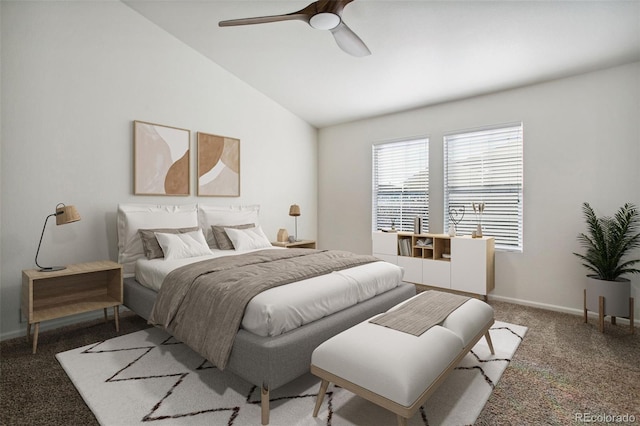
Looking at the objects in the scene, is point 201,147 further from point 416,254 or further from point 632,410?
point 632,410

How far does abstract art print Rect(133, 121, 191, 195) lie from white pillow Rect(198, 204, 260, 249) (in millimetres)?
337

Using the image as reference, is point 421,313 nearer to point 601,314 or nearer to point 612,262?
point 601,314

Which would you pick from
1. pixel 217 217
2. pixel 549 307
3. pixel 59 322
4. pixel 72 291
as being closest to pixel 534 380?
pixel 549 307

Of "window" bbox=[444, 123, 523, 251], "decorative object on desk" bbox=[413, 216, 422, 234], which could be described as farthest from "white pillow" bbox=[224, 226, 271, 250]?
"window" bbox=[444, 123, 523, 251]

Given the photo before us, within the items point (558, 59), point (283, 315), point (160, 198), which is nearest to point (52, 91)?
point (160, 198)

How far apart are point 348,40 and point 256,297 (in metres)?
2.00

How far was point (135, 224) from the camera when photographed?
11.3 feet

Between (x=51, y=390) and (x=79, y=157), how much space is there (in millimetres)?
2178

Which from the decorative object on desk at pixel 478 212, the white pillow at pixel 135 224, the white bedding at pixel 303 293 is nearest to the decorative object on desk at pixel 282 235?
the white pillow at pixel 135 224

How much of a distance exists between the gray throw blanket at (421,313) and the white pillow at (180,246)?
6.90 ft

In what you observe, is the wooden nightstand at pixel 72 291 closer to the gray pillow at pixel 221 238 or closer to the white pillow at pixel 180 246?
the white pillow at pixel 180 246

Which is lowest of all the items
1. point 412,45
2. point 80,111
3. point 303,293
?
point 303,293

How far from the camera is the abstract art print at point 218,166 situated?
14.2 ft

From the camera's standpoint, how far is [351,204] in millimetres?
5582
